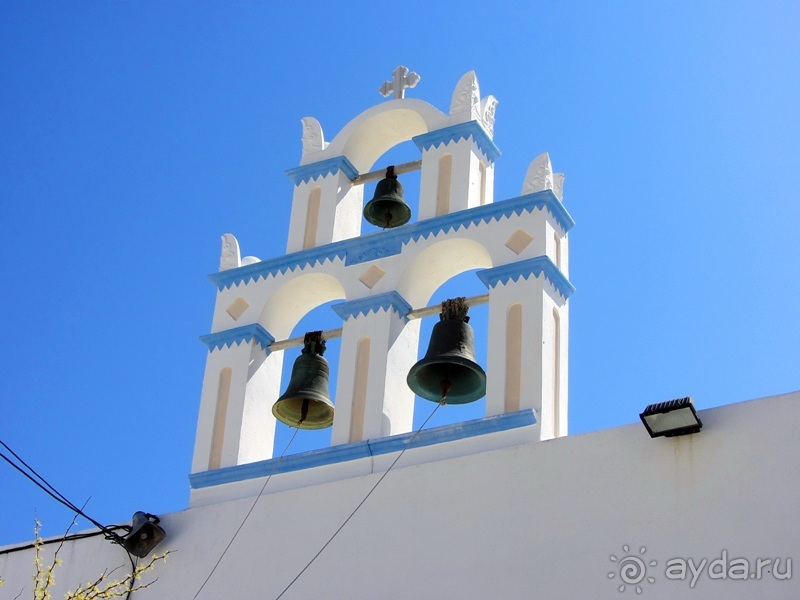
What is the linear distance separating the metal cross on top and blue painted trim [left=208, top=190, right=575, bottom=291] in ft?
4.12

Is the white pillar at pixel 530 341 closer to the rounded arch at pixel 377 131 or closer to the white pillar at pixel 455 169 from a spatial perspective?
the white pillar at pixel 455 169

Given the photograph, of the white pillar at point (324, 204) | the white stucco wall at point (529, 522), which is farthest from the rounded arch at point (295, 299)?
the white stucco wall at point (529, 522)

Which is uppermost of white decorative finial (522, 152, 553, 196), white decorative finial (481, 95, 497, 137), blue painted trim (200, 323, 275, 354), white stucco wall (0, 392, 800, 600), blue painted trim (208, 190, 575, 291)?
white decorative finial (481, 95, 497, 137)

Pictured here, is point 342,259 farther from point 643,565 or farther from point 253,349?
point 643,565

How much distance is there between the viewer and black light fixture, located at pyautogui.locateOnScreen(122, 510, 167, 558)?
8.43 m

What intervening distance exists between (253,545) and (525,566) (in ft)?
5.54

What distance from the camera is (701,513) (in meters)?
6.92

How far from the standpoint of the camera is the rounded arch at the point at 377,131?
985 cm

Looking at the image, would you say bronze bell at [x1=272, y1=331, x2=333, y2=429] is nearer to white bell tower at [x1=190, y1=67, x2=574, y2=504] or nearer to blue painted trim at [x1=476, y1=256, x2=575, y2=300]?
white bell tower at [x1=190, y1=67, x2=574, y2=504]

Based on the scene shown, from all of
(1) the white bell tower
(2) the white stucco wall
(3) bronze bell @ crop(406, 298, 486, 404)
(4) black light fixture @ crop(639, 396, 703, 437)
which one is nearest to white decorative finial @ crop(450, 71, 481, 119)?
(1) the white bell tower

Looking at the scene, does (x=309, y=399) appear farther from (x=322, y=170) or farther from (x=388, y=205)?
(x=322, y=170)

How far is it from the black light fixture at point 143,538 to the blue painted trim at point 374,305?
66.0 inches

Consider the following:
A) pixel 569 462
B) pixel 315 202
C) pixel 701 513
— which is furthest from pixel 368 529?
pixel 315 202

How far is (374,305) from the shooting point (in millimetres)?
8945
